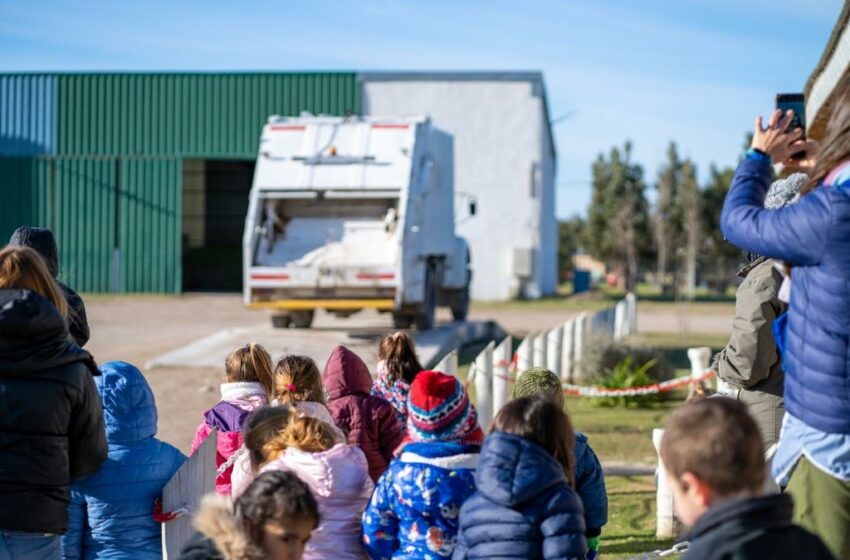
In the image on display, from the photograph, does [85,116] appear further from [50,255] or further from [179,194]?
[50,255]

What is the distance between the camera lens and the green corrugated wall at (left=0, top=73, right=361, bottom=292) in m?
35.7

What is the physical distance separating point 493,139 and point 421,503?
109 ft

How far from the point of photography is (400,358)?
20.1 feet

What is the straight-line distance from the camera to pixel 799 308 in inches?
140

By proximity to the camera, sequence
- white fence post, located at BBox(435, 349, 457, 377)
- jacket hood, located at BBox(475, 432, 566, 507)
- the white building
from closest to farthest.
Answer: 1. jacket hood, located at BBox(475, 432, 566, 507)
2. white fence post, located at BBox(435, 349, 457, 377)
3. the white building

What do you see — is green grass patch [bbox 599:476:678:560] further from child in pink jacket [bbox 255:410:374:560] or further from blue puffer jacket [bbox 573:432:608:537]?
child in pink jacket [bbox 255:410:374:560]

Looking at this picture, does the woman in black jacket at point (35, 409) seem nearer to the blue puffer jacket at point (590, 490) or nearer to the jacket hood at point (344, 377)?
the jacket hood at point (344, 377)

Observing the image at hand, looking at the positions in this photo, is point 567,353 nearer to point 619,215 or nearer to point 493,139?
point 493,139

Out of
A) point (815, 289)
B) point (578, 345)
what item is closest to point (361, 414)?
point (815, 289)

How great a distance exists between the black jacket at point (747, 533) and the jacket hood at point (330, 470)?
1.66m

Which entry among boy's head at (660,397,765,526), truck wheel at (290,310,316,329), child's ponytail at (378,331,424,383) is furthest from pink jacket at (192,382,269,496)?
truck wheel at (290,310,316,329)

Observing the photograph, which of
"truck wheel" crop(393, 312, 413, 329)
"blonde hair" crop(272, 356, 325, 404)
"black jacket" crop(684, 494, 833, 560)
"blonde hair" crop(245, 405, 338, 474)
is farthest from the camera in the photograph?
"truck wheel" crop(393, 312, 413, 329)

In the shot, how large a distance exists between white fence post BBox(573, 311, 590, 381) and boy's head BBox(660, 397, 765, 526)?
12.5 metres

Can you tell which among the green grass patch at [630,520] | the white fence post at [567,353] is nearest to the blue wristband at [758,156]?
the green grass patch at [630,520]
